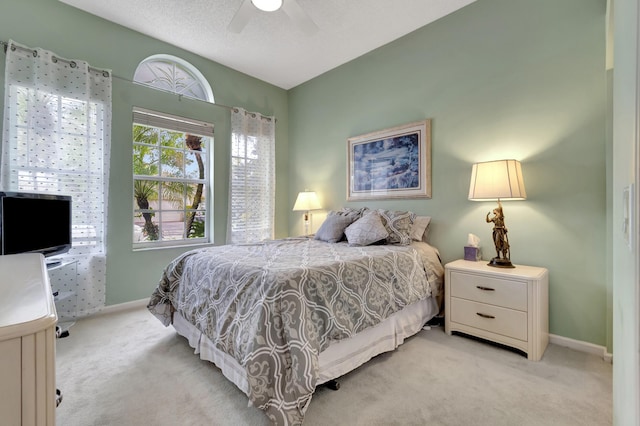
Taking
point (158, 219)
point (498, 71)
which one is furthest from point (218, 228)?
point (498, 71)

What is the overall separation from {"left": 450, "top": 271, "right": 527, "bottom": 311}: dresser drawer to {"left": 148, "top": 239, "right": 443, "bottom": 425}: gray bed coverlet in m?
0.23

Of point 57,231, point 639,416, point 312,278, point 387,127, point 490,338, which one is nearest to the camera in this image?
point 639,416

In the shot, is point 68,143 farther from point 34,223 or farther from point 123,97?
point 34,223

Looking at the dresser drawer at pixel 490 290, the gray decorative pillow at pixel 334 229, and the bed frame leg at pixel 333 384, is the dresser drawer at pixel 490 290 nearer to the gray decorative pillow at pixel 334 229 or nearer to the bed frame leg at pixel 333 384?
the gray decorative pillow at pixel 334 229

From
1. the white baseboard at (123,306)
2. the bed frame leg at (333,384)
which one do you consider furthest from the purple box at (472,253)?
the white baseboard at (123,306)

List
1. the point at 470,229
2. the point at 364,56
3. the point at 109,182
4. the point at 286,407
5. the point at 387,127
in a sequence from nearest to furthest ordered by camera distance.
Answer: the point at 286,407 → the point at 470,229 → the point at 109,182 → the point at 387,127 → the point at 364,56

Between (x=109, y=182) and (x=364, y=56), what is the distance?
3.29 meters

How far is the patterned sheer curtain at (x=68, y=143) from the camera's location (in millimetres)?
2416

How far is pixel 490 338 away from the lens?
2184 millimetres

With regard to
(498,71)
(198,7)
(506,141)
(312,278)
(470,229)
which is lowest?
(312,278)

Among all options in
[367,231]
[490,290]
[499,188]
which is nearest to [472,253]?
[490,290]

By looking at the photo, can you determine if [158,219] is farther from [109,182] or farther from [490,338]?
[490,338]

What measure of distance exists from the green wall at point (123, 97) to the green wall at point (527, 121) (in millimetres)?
2135

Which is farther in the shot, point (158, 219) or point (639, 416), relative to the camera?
point (158, 219)
